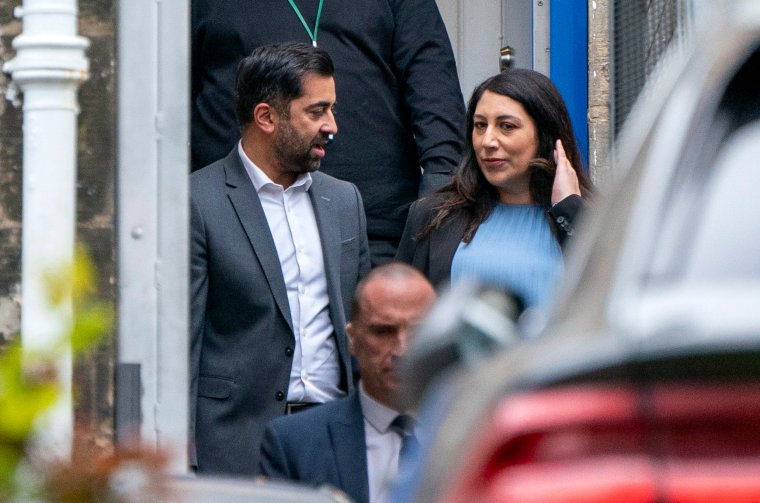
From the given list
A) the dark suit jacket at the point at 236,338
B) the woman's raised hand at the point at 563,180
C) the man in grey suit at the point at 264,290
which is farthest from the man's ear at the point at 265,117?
the woman's raised hand at the point at 563,180

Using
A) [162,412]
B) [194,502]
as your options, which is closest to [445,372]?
[194,502]

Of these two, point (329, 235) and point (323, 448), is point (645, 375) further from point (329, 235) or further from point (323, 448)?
point (329, 235)

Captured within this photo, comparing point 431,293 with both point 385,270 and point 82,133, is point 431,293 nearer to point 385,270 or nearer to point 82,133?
point 385,270

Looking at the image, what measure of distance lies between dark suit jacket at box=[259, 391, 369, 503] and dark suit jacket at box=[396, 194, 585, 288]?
1015 mm

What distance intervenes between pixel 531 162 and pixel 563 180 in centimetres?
18

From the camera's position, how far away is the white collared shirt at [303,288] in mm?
5520

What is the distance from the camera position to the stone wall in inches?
197

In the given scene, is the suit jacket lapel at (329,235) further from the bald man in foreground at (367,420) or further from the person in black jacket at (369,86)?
the bald man in foreground at (367,420)

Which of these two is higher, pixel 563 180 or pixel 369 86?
pixel 369 86

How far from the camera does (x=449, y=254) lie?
5.56 metres

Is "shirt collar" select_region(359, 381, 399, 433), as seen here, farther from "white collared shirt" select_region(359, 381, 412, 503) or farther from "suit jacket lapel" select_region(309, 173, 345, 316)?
"suit jacket lapel" select_region(309, 173, 345, 316)

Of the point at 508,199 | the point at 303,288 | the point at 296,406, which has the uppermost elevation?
the point at 508,199

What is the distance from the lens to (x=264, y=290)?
18.0 feet

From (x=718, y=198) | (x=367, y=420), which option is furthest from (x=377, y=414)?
Result: (x=718, y=198)
